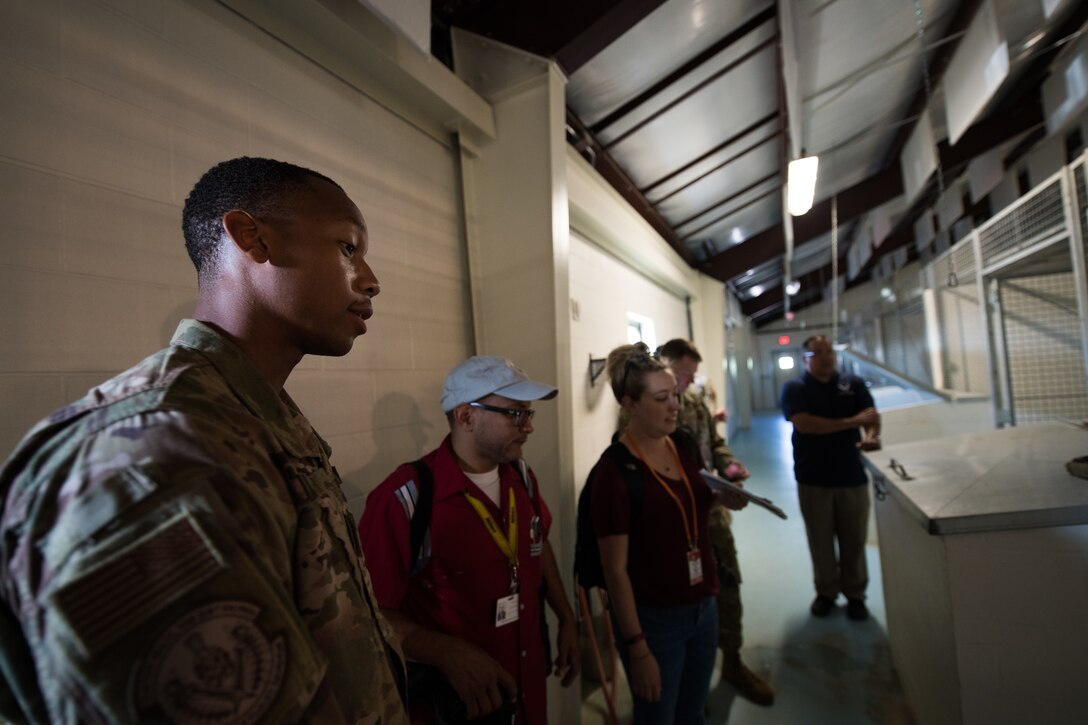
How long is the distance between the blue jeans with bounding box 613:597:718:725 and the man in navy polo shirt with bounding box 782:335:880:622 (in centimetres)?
181

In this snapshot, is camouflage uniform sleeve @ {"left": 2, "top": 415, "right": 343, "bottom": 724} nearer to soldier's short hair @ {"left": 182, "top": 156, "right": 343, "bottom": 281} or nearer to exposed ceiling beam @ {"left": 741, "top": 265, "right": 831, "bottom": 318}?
soldier's short hair @ {"left": 182, "top": 156, "right": 343, "bottom": 281}

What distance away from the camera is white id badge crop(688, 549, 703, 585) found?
1663mm

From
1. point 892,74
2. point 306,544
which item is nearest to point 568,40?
point 306,544

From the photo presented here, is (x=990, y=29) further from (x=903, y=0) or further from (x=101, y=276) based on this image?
(x=101, y=276)

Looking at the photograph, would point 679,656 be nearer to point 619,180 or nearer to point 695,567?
point 695,567

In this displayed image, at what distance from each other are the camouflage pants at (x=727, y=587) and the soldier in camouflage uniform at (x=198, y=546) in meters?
2.25

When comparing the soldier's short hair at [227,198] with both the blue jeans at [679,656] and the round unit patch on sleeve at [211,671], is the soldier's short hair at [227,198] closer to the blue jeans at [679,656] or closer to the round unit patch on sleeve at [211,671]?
the round unit patch on sleeve at [211,671]

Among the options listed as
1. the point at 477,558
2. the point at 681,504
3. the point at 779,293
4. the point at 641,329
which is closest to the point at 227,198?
the point at 477,558

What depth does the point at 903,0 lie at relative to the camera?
10.2ft

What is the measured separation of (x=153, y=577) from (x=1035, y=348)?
19.0ft

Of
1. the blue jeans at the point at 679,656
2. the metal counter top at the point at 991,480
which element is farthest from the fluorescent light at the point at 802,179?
the blue jeans at the point at 679,656

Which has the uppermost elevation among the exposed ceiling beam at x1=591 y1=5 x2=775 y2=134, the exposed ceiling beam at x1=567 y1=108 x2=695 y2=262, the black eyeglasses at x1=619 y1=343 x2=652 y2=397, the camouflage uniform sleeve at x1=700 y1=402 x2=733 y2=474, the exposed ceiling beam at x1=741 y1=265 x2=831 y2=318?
the exposed ceiling beam at x1=741 y1=265 x2=831 y2=318

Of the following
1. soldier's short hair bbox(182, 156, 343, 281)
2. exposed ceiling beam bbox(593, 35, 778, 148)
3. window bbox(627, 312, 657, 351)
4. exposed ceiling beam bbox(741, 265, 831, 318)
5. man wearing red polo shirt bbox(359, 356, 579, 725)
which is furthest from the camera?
exposed ceiling beam bbox(741, 265, 831, 318)

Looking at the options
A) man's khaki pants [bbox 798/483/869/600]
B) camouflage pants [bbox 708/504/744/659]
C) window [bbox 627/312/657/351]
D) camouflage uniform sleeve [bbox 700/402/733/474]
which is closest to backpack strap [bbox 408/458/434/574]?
camouflage pants [bbox 708/504/744/659]
